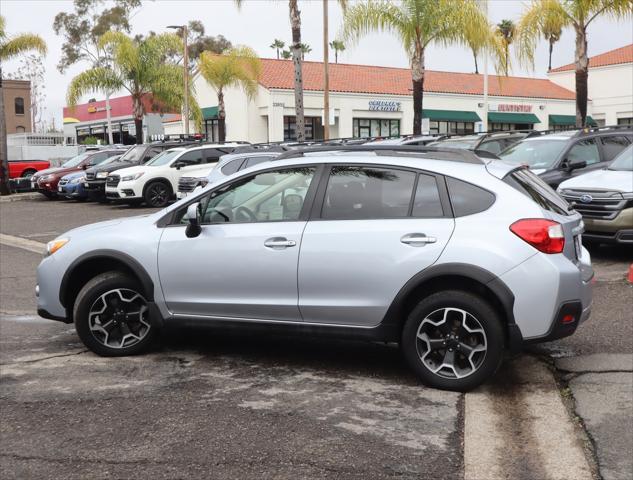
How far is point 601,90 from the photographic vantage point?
58188 mm

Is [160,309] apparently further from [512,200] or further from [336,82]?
[336,82]

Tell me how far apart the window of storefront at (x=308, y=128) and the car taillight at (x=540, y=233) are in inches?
1643

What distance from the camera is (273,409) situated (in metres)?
4.97

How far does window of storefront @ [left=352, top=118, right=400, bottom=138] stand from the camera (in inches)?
1921

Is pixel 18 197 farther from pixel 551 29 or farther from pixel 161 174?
pixel 551 29

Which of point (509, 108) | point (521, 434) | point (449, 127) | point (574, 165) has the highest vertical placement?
point (509, 108)

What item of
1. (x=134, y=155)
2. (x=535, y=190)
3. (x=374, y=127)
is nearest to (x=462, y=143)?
(x=535, y=190)

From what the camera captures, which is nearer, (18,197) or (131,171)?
(131,171)

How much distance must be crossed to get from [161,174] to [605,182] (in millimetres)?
13716

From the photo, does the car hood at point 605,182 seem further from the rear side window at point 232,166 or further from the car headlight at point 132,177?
the car headlight at point 132,177

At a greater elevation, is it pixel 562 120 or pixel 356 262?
pixel 562 120

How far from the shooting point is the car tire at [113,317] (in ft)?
20.2

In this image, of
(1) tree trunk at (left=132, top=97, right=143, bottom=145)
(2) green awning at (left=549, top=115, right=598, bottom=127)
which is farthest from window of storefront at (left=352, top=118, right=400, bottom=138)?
(1) tree trunk at (left=132, top=97, right=143, bottom=145)

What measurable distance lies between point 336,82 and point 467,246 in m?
44.8
